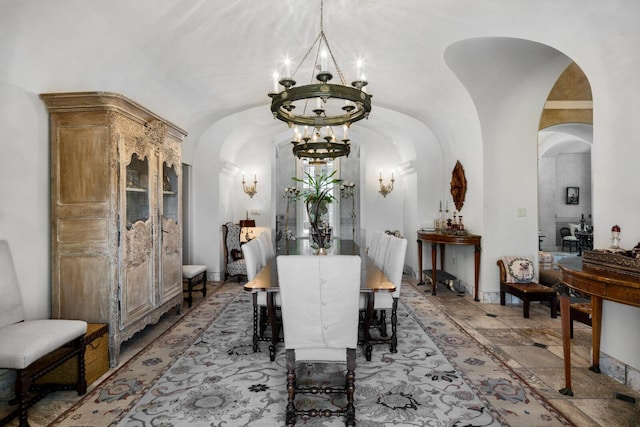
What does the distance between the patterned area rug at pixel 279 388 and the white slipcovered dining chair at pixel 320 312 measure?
0.29 meters

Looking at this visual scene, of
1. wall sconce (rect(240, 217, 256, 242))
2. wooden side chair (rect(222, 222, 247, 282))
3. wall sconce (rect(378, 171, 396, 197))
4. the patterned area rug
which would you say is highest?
wall sconce (rect(378, 171, 396, 197))

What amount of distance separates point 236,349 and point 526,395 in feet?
7.74

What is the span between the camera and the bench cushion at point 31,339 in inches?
82.7

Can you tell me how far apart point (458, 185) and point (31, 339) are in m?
5.48

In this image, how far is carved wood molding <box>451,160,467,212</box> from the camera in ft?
18.8

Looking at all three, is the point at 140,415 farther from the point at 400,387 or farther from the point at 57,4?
the point at 57,4

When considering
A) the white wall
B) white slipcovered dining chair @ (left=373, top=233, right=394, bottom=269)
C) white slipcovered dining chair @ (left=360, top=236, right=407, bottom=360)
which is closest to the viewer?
the white wall

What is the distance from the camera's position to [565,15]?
2824 millimetres

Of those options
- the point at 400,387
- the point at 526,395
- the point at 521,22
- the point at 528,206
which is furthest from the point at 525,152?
the point at 400,387

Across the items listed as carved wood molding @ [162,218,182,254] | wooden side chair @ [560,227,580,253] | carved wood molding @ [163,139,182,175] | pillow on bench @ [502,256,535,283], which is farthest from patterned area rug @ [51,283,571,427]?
wooden side chair @ [560,227,580,253]

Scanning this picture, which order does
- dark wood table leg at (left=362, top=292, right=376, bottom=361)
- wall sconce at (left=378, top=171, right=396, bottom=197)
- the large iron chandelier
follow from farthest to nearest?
wall sconce at (left=378, top=171, right=396, bottom=197) < dark wood table leg at (left=362, top=292, right=376, bottom=361) < the large iron chandelier

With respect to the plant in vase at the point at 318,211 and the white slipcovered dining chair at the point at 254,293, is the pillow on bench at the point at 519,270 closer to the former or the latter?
the plant in vase at the point at 318,211

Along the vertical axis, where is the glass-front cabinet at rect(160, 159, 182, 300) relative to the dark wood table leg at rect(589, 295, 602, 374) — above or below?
above

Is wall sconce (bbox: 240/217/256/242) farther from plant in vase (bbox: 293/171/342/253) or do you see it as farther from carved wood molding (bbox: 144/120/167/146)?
carved wood molding (bbox: 144/120/167/146)
